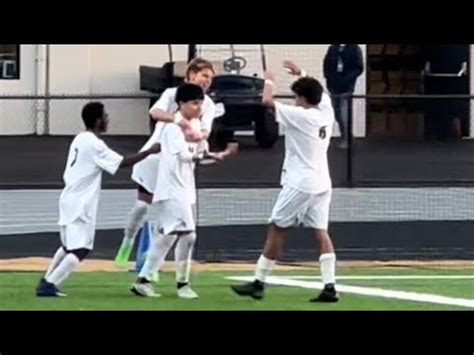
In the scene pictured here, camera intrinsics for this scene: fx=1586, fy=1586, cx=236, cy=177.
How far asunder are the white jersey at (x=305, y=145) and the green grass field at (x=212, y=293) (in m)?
0.96

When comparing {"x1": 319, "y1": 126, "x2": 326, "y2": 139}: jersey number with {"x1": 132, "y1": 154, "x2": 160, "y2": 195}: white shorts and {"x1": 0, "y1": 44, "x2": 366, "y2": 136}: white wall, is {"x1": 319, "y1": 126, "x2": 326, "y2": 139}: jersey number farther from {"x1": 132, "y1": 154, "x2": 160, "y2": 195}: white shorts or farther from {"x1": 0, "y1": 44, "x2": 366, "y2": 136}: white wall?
{"x1": 0, "y1": 44, "x2": 366, "y2": 136}: white wall

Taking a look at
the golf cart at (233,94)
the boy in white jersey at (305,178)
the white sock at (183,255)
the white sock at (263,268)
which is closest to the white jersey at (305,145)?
the boy in white jersey at (305,178)

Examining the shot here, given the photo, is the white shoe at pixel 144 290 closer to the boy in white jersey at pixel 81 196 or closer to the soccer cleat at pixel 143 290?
the soccer cleat at pixel 143 290

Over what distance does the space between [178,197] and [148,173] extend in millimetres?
1539

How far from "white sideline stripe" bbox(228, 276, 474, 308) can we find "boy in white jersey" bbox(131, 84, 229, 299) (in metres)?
1.38

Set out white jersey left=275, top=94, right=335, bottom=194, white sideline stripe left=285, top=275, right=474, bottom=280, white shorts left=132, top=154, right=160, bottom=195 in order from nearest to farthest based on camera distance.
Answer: white jersey left=275, top=94, right=335, bottom=194, white shorts left=132, top=154, right=160, bottom=195, white sideline stripe left=285, top=275, right=474, bottom=280

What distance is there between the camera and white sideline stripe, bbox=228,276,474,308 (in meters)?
12.8

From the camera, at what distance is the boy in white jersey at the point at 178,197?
1262cm

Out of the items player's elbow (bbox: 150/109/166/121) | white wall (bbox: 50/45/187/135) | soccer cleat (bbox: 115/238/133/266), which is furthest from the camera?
white wall (bbox: 50/45/187/135)

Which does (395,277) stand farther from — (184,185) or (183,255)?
(184,185)

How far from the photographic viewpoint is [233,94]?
2266 cm

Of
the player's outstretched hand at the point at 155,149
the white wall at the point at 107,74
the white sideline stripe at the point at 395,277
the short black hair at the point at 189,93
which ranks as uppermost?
the white wall at the point at 107,74

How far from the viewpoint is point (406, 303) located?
12.6m

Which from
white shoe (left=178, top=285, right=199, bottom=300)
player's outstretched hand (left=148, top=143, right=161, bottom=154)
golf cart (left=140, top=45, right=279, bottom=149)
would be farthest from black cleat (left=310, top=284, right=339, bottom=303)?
golf cart (left=140, top=45, right=279, bottom=149)
